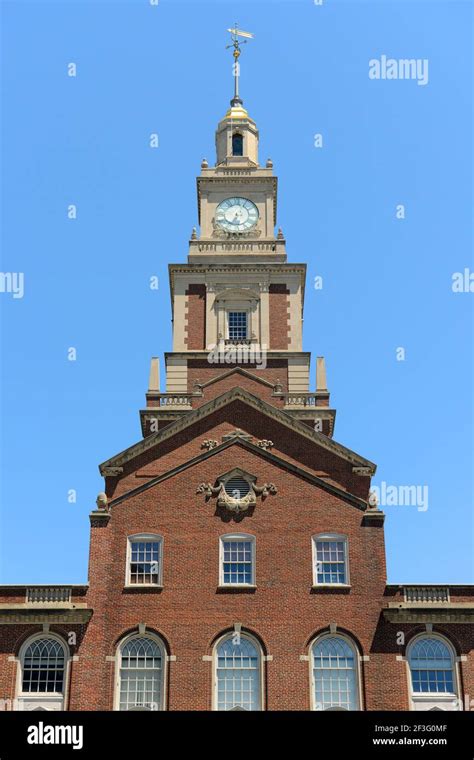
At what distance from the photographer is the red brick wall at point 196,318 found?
57750 millimetres

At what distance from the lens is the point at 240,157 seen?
66.1 meters

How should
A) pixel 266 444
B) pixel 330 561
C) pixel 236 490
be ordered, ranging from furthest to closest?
pixel 266 444, pixel 236 490, pixel 330 561

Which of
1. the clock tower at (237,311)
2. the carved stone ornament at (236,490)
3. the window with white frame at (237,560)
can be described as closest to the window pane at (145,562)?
the window with white frame at (237,560)

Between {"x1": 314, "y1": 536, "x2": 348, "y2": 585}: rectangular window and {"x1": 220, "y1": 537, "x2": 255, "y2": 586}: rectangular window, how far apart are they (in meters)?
2.50

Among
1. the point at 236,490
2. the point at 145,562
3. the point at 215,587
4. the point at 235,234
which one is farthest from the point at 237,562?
the point at 235,234

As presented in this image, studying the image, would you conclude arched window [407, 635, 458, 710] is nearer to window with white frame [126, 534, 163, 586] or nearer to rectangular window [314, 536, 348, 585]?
rectangular window [314, 536, 348, 585]

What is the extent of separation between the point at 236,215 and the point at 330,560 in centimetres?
2798

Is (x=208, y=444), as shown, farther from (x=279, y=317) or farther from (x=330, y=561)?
(x=279, y=317)

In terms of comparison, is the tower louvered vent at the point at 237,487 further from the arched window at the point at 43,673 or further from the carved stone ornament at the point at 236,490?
the arched window at the point at 43,673

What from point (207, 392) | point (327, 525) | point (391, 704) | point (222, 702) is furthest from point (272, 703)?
point (207, 392)

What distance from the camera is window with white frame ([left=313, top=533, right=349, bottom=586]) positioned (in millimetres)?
40844

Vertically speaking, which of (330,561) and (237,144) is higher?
(237,144)

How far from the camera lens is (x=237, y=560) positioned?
41219 millimetres
